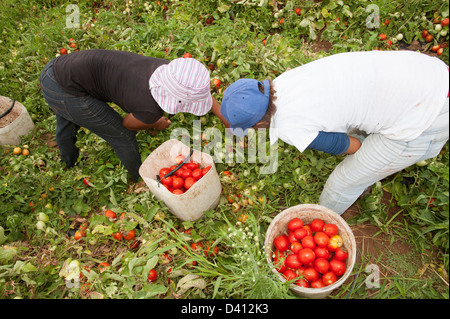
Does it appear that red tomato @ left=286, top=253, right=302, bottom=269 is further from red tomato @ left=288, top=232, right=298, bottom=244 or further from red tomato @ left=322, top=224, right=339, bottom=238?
red tomato @ left=322, top=224, right=339, bottom=238

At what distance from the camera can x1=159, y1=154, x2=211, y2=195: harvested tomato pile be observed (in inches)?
97.3

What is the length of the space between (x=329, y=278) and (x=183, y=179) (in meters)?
1.36

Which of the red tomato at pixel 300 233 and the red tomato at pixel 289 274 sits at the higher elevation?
the red tomato at pixel 300 233

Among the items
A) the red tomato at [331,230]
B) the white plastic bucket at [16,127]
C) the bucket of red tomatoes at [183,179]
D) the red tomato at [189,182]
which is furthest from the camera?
the white plastic bucket at [16,127]

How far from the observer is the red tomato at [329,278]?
2.01 m

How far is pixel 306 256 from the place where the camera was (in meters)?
2.05

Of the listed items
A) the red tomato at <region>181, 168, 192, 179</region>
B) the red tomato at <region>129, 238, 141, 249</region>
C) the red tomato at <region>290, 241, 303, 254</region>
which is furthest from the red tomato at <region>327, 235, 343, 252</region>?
the red tomato at <region>129, 238, 141, 249</region>

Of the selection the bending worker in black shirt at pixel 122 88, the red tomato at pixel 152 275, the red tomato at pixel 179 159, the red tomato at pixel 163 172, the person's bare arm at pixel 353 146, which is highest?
the bending worker in black shirt at pixel 122 88

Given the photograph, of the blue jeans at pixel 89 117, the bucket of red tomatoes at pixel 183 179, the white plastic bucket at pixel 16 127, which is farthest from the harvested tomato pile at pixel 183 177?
the white plastic bucket at pixel 16 127

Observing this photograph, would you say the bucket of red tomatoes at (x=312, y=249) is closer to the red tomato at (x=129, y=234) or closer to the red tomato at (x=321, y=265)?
the red tomato at (x=321, y=265)

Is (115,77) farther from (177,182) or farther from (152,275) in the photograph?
(152,275)

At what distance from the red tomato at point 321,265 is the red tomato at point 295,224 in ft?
0.89

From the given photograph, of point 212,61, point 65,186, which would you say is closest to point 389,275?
point 212,61

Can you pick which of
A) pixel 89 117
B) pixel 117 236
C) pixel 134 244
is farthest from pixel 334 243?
pixel 89 117
